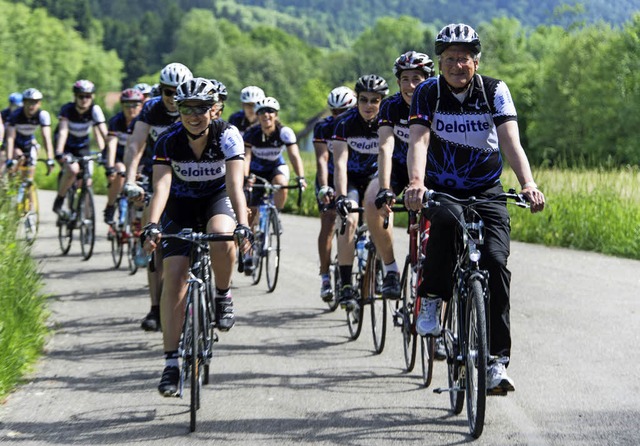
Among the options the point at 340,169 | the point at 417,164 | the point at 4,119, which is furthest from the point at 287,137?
the point at 4,119

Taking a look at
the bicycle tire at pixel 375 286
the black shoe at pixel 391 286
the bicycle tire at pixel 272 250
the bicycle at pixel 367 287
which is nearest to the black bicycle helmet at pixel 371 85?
the bicycle at pixel 367 287

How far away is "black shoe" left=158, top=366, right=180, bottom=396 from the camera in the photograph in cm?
690

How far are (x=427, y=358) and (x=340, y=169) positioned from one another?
2422mm

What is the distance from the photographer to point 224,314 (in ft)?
24.7

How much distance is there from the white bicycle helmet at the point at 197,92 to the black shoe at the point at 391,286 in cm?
201

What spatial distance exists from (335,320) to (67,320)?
2650 mm

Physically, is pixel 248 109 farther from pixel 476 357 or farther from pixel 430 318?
pixel 476 357

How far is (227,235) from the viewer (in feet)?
22.8

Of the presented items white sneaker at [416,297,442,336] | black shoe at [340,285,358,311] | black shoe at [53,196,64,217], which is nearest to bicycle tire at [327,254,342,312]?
black shoe at [340,285,358,311]

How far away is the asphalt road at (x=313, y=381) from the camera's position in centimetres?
647

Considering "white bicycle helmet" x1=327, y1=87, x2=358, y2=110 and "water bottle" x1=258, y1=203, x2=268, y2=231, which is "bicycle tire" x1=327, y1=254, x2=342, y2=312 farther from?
"water bottle" x1=258, y1=203, x2=268, y2=231

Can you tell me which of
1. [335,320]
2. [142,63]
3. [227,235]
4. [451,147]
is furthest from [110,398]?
[142,63]

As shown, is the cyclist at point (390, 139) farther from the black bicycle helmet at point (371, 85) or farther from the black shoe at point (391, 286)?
the black bicycle helmet at point (371, 85)

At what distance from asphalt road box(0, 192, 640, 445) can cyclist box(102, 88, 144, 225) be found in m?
2.19
